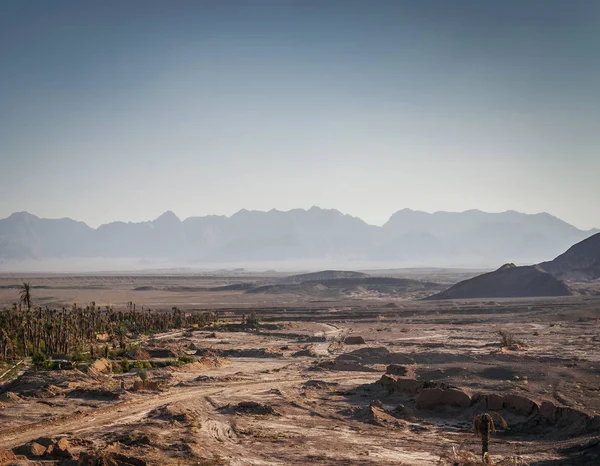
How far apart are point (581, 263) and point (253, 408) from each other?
167705 millimetres

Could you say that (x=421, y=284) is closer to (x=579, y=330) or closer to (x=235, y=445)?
(x=579, y=330)

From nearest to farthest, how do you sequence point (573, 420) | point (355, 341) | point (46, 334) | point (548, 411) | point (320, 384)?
point (573, 420)
point (548, 411)
point (320, 384)
point (46, 334)
point (355, 341)

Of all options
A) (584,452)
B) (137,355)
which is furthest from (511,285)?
(584,452)

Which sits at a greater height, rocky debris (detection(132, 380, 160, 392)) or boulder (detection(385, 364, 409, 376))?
boulder (detection(385, 364, 409, 376))

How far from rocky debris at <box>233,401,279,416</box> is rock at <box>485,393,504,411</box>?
10.8m

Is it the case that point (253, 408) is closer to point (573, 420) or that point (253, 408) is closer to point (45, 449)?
point (45, 449)

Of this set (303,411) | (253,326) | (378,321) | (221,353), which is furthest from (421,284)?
(303,411)

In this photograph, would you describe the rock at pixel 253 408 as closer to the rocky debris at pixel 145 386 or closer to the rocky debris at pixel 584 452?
the rocky debris at pixel 145 386

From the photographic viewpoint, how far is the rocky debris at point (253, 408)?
1203 inches

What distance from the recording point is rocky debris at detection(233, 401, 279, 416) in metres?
30.6

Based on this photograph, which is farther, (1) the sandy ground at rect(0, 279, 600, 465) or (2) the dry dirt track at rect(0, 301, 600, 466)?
(1) the sandy ground at rect(0, 279, 600, 465)

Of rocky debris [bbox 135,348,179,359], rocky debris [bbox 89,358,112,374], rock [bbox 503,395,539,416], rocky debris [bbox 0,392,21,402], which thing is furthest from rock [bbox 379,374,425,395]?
rocky debris [bbox 135,348,179,359]

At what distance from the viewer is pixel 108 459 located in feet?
65.1

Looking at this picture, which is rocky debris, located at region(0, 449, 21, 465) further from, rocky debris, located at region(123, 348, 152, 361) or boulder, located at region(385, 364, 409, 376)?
rocky debris, located at region(123, 348, 152, 361)
